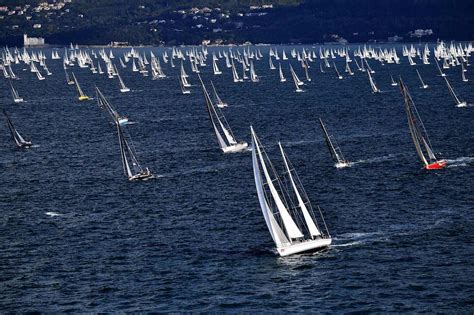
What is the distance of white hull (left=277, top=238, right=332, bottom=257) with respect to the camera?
97.9 m

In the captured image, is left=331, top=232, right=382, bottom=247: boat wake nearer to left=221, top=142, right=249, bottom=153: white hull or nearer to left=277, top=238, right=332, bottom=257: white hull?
left=277, top=238, right=332, bottom=257: white hull

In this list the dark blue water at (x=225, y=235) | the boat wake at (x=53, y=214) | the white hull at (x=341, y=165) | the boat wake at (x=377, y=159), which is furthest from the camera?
the boat wake at (x=377, y=159)

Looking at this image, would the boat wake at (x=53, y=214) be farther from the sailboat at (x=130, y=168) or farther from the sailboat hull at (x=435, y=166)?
the sailboat hull at (x=435, y=166)

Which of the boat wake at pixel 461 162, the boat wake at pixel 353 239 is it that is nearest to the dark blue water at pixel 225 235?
the boat wake at pixel 353 239

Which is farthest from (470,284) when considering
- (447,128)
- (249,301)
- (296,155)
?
(447,128)

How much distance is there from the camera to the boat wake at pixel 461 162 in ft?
458

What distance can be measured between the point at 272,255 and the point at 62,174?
59.1 metres

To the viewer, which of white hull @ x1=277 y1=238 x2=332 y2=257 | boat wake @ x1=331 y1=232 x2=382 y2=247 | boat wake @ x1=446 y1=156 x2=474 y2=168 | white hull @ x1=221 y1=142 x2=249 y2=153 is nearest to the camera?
white hull @ x1=277 y1=238 x2=332 y2=257

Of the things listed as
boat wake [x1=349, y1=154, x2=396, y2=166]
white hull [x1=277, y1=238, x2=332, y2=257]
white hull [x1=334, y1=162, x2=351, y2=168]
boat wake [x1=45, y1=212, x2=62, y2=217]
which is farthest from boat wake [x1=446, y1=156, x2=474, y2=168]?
boat wake [x1=45, y1=212, x2=62, y2=217]

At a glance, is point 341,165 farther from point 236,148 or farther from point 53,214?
point 53,214

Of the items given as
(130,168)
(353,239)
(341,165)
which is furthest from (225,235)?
(130,168)

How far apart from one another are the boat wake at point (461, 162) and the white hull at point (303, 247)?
44484 mm

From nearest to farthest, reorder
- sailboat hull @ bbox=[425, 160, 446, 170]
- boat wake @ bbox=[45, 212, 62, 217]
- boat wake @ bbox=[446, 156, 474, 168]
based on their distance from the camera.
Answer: boat wake @ bbox=[45, 212, 62, 217] → sailboat hull @ bbox=[425, 160, 446, 170] → boat wake @ bbox=[446, 156, 474, 168]

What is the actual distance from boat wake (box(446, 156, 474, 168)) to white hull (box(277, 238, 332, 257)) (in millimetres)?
44484
